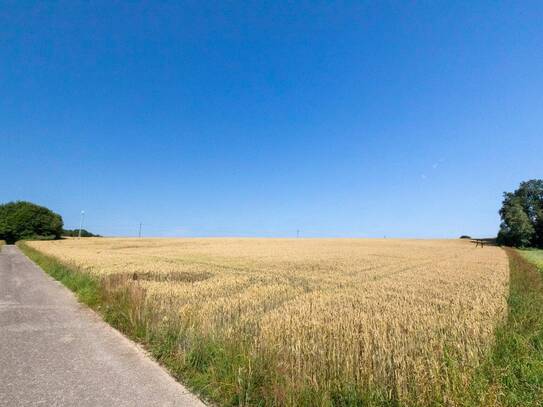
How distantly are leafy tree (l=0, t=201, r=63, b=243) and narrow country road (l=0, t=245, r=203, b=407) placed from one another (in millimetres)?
104171

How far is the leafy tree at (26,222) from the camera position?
93.7 m

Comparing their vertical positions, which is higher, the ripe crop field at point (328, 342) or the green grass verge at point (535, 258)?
the green grass verge at point (535, 258)

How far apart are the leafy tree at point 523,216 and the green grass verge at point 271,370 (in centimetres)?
8209

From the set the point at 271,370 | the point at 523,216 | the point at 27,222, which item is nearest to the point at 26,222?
the point at 27,222

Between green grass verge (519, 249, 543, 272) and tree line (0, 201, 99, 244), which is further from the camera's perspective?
tree line (0, 201, 99, 244)

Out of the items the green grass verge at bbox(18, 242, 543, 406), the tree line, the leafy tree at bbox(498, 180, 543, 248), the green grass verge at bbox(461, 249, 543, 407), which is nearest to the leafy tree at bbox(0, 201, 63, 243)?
the tree line

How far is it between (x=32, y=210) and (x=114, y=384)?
382 ft

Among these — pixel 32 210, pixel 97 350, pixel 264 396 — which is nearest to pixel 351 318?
pixel 264 396

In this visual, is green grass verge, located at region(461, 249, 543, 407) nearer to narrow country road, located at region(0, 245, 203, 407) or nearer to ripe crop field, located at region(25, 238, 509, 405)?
ripe crop field, located at region(25, 238, 509, 405)

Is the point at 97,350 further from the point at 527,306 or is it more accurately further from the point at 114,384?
the point at 527,306

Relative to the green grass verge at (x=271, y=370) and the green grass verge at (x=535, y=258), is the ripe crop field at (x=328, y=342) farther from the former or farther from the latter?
the green grass verge at (x=535, y=258)

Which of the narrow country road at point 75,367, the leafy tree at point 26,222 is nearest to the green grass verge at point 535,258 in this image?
the narrow country road at point 75,367

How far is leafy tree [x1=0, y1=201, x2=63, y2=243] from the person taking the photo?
93681 mm

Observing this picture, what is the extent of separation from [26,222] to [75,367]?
11253 centimetres
